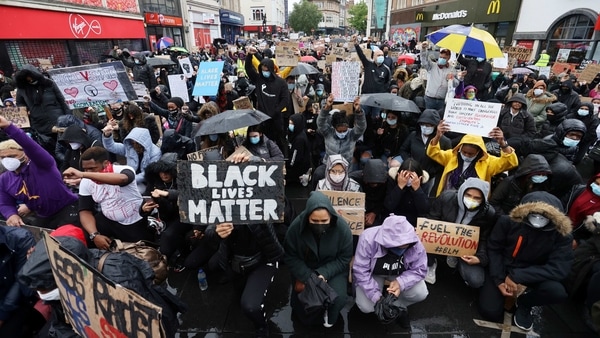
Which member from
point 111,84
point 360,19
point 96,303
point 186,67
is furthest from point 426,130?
point 360,19

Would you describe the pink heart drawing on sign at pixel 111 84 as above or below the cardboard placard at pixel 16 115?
above

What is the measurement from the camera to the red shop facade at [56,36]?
43.3ft

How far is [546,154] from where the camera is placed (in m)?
4.56

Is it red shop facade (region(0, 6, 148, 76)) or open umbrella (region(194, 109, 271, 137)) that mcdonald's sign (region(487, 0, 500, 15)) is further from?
red shop facade (region(0, 6, 148, 76))

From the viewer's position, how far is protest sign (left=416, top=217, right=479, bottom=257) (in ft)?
12.0

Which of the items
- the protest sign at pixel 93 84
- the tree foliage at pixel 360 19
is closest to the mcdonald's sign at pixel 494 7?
the protest sign at pixel 93 84

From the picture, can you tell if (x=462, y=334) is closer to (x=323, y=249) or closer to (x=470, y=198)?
(x=470, y=198)

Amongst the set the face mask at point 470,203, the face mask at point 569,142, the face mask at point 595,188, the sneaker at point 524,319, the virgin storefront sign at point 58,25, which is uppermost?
the virgin storefront sign at point 58,25

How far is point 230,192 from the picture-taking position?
285 centimetres

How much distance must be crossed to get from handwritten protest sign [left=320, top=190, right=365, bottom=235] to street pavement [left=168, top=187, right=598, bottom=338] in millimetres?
883

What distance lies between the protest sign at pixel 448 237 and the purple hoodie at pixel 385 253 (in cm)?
50

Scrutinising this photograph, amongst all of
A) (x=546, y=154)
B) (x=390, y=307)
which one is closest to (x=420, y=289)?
(x=390, y=307)

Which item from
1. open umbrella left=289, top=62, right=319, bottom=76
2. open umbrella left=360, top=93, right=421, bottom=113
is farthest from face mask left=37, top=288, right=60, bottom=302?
open umbrella left=289, top=62, right=319, bottom=76

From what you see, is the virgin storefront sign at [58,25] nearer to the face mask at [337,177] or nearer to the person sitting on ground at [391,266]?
the face mask at [337,177]
